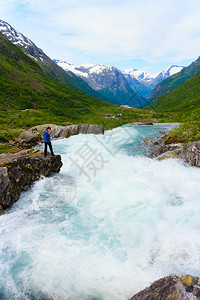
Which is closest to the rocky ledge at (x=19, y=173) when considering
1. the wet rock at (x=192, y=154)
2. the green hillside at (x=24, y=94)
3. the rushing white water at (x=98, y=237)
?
the rushing white water at (x=98, y=237)

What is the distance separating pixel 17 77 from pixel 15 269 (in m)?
142

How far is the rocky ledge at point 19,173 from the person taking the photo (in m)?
10.9

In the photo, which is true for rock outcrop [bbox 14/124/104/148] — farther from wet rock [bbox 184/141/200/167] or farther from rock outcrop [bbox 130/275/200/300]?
rock outcrop [bbox 130/275/200/300]

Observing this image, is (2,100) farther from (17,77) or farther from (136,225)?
(136,225)

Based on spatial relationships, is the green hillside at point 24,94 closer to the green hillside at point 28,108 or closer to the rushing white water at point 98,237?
the green hillside at point 28,108

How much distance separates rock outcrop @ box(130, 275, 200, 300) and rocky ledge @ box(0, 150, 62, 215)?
9333 millimetres

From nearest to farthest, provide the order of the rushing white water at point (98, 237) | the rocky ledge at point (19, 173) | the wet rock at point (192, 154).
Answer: the rushing white water at point (98, 237)
the rocky ledge at point (19, 173)
the wet rock at point (192, 154)

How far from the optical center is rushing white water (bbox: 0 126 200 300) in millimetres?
6520

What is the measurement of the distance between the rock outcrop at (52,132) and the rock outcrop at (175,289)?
31.1m

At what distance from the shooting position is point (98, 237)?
28.8 feet

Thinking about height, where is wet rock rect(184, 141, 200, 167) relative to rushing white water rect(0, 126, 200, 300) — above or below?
above

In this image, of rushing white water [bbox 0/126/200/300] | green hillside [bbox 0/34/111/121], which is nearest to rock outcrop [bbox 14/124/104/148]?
rushing white water [bbox 0/126/200/300]

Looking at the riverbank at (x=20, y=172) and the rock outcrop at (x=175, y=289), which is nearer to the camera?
the rock outcrop at (x=175, y=289)

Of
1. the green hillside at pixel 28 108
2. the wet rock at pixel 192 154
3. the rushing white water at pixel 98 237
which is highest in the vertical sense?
the green hillside at pixel 28 108
